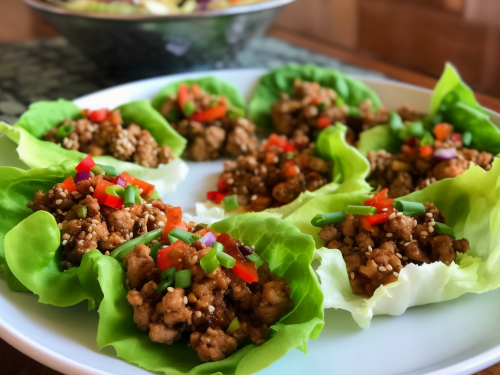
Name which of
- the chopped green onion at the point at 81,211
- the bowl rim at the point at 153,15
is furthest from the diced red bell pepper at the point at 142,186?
the bowl rim at the point at 153,15

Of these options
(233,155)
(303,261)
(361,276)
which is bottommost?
(233,155)

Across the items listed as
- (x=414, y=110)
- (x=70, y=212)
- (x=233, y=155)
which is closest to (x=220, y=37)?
(x=233, y=155)

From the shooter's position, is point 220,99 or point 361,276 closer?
point 361,276

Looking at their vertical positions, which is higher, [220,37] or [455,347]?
[220,37]

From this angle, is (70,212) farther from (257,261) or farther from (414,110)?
(414,110)

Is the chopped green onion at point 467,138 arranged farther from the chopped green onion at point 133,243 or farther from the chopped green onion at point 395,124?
the chopped green onion at point 133,243

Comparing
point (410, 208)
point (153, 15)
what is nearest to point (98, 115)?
point (153, 15)

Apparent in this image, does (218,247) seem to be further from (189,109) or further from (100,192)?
(189,109)
